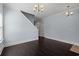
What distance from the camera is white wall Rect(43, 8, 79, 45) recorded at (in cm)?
278

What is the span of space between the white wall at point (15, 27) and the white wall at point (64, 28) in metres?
0.84

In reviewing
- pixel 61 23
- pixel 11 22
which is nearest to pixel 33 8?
pixel 11 22

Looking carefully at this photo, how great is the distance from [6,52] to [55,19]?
5.47ft

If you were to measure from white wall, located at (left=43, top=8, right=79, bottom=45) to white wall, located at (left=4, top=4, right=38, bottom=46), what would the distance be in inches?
33.0

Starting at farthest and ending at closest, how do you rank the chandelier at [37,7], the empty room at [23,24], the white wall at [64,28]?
the white wall at [64,28] < the chandelier at [37,7] < the empty room at [23,24]

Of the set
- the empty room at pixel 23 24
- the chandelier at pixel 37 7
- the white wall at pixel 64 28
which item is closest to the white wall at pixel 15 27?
the empty room at pixel 23 24

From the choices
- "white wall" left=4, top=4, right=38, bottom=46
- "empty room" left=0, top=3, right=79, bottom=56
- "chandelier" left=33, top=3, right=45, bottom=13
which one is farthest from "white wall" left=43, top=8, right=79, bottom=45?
"white wall" left=4, top=4, right=38, bottom=46

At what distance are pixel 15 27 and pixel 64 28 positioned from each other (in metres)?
2.05

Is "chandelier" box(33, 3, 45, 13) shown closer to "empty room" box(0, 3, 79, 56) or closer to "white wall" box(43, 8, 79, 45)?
"empty room" box(0, 3, 79, 56)

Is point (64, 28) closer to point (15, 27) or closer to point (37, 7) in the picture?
point (37, 7)

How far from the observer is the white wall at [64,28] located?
278 centimetres

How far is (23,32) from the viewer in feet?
6.16

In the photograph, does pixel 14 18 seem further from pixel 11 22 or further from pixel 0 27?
pixel 0 27

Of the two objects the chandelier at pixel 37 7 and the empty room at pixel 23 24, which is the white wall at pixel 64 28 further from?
the chandelier at pixel 37 7
